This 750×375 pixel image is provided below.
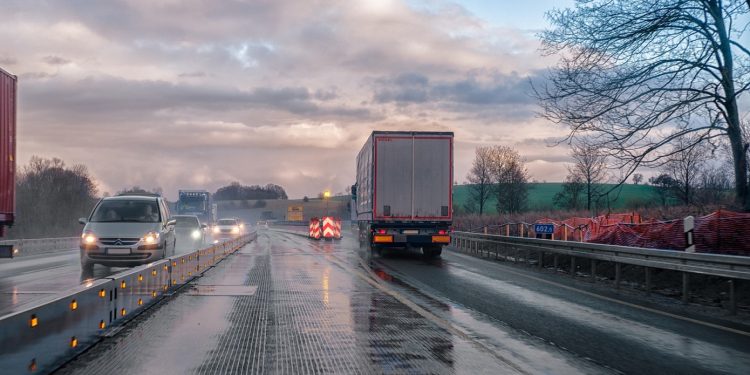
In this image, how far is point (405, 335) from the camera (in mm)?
8523

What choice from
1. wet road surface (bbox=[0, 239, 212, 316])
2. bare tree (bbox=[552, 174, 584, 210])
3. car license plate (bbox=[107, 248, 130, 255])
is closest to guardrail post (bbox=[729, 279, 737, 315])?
wet road surface (bbox=[0, 239, 212, 316])

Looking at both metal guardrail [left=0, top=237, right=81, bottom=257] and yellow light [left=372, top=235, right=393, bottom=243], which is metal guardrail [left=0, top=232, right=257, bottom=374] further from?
metal guardrail [left=0, top=237, right=81, bottom=257]

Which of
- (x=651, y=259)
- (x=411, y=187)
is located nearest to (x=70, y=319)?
(x=651, y=259)

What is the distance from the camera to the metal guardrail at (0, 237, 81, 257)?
27.9 metres

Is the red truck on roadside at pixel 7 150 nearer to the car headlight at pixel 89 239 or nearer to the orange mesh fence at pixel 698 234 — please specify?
the car headlight at pixel 89 239

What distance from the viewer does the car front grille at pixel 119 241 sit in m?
16.5

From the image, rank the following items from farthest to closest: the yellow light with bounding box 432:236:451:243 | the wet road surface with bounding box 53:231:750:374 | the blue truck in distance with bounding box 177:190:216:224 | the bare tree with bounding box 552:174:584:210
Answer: the bare tree with bounding box 552:174:584:210, the blue truck in distance with bounding box 177:190:216:224, the yellow light with bounding box 432:236:451:243, the wet road surface with bounding box 53:231:750:374

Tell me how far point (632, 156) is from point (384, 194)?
9.29 meters

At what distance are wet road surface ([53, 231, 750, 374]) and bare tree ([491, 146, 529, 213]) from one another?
48.6 m

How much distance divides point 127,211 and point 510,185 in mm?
48613

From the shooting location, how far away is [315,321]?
9.64 meters

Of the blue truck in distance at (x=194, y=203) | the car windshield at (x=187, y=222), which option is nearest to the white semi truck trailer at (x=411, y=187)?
the car windshield at (x=187, y=222)

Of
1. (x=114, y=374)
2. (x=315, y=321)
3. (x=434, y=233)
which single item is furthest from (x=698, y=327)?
(x=434, y=233)

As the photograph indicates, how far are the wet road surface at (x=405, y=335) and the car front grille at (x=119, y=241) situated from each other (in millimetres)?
3116
